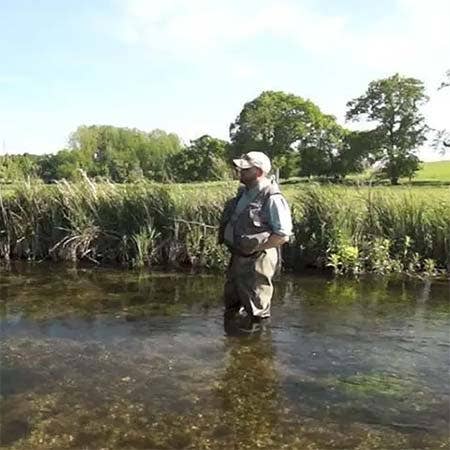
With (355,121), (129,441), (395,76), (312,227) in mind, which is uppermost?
(395,76)

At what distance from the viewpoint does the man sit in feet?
23.1

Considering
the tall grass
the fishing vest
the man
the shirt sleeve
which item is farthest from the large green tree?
the shirt sleeve

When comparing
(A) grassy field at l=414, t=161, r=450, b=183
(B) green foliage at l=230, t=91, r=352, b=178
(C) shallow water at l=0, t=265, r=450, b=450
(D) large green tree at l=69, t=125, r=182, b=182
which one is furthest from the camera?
(D) large green tree at l=69, t=125, r=182, b=182

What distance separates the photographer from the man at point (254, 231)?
703 cm

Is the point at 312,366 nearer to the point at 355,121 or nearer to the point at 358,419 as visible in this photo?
the point at 358,419

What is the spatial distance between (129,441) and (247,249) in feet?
9.80

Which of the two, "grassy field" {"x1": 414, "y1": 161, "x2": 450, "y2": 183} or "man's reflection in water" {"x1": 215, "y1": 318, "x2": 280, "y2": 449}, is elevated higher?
"grassy field" {"x1": 414, "y1": 161, "x2": 450, "y2": 183}

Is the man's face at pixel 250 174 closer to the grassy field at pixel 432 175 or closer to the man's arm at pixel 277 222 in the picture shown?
the man's arm at pixel 277 222

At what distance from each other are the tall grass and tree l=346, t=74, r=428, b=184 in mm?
46230

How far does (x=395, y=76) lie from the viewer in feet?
201

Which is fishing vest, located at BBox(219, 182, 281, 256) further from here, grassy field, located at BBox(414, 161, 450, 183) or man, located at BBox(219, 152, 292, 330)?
grassy field, located at BBox(414, 161, 450, 183)

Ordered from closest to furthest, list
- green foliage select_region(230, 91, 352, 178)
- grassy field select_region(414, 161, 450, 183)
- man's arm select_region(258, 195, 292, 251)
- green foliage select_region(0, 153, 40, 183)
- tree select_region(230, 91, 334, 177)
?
man's arm select_region(258, 195, 292, 251) < green foliage select_region(0, 153, 40, 183) < grassy field select_region(414, 161, 450, 183) < green foliage select_region(230, 91, 352, 178) < tree select_region(230, 91, 334, 177)

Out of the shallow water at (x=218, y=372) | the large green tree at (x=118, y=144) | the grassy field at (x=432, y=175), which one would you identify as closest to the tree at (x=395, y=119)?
the grassy field at (x=432, y=175)

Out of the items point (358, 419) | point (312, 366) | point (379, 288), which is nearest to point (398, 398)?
point (358, 419)
